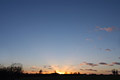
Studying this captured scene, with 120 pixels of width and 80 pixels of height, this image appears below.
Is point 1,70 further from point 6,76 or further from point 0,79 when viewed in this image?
point 0,79

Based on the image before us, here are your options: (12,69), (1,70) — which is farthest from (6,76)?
(12,69)

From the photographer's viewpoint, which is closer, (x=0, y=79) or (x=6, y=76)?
(x=0, y=79)

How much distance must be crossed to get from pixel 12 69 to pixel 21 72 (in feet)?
19.7

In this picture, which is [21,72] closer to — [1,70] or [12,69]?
[12,69]

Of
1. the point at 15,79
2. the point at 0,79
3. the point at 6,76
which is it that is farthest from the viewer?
the point at 15,79

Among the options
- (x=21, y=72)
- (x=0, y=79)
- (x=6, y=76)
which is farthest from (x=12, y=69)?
(x=0, y=79)

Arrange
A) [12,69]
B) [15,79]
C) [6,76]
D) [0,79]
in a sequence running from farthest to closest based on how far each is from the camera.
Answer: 1. [12,69]
2. [15,79]
3. [6,76]
4. [0,79]

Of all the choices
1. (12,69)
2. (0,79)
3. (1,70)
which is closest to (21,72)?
(12,69)

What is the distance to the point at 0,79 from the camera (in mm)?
60094

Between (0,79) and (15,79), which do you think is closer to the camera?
(0,79)

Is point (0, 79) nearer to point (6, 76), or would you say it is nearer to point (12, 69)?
point (6, 76)

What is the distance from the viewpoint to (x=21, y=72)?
82.6 metres

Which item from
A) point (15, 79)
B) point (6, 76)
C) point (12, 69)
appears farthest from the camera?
point (12, 69)

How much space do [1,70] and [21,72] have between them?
14.6m
